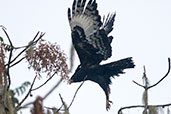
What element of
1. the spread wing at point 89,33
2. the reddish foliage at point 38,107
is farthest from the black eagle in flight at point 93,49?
the reddish foliage at point 38,107

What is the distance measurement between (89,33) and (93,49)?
28cm

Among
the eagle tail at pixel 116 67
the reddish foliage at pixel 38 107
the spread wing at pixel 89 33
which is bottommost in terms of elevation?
the reddish foliage at pixel 38 107

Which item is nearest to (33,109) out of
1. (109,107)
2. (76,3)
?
(109,107)

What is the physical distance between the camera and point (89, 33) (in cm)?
663

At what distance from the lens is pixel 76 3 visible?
23.1ft

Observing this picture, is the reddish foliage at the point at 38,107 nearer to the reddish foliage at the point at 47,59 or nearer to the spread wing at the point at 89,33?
the reddish foliage at the point at 47,59

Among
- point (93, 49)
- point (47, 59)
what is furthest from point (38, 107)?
Result: point (93, 49)

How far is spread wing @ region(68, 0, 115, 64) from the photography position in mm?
6383

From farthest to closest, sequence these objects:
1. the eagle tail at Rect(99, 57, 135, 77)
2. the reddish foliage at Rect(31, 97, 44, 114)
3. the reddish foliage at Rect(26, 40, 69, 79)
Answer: the eagle tail at Rect(99, 57, 135, 77)
the reddish foliage at Rect(26, 40, 69, 79)
the reddish foliage at Rect(31, 97, 44, 114)

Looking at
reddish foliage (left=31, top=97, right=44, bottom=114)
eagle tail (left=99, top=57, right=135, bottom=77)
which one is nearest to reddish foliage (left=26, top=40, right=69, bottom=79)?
reddish foliage (left=31, top=97, right=44, bottom=114)

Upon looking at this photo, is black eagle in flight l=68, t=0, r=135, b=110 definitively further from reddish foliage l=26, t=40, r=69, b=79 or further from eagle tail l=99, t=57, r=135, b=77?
reddish foliage l=26, t=40, r=69, b=79

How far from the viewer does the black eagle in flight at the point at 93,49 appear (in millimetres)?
6359

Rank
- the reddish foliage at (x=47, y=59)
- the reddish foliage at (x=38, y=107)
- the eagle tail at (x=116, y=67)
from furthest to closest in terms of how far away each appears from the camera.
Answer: the eagle tail at (x=116, y=67) → the reddish foliage at (x=47, y=59) → the reddish foliage at (x=38, y=107)

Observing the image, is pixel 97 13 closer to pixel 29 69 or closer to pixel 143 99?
pixel 29 69
